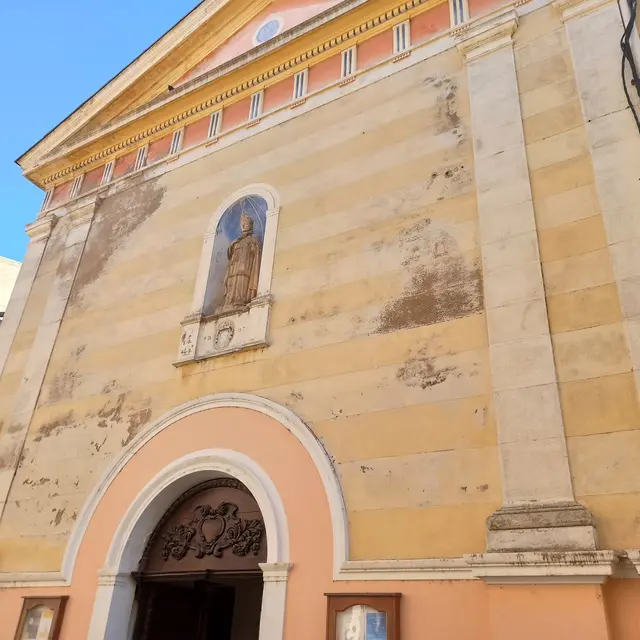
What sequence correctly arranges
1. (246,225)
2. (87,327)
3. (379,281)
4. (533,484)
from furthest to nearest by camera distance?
(87,327)
(246,225)
(379,281)
(533,484)

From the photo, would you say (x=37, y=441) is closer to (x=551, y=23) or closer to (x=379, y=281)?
(x=379, y=281)

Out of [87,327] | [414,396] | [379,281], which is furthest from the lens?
[87,327]

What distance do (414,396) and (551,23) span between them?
4.41m

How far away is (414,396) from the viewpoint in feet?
19.0

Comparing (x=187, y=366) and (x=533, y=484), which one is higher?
(x=187, y=366)

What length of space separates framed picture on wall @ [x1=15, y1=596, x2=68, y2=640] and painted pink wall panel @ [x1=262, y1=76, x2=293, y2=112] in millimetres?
6935

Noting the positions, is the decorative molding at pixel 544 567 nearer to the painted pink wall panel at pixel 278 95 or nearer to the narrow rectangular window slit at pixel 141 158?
the painted pink wall panel at pixel 278 95

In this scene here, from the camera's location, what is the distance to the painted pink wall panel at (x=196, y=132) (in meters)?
9.83

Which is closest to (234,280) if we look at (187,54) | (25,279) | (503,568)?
(25,279)

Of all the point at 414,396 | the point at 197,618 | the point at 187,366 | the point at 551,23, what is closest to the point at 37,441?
the point at 187,366

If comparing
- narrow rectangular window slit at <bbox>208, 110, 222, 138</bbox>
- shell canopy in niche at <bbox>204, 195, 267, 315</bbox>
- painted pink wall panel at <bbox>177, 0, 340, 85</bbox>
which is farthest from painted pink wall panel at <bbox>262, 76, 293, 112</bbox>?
shell canopy in niche at <bbox>204, 195, 267, 315</bbox>

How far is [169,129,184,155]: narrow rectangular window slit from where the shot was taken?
9984 millimetres

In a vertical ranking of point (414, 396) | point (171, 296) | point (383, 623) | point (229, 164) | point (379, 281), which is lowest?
point (383, 623)

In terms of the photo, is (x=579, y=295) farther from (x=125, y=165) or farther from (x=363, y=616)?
(x=125, y=165)
